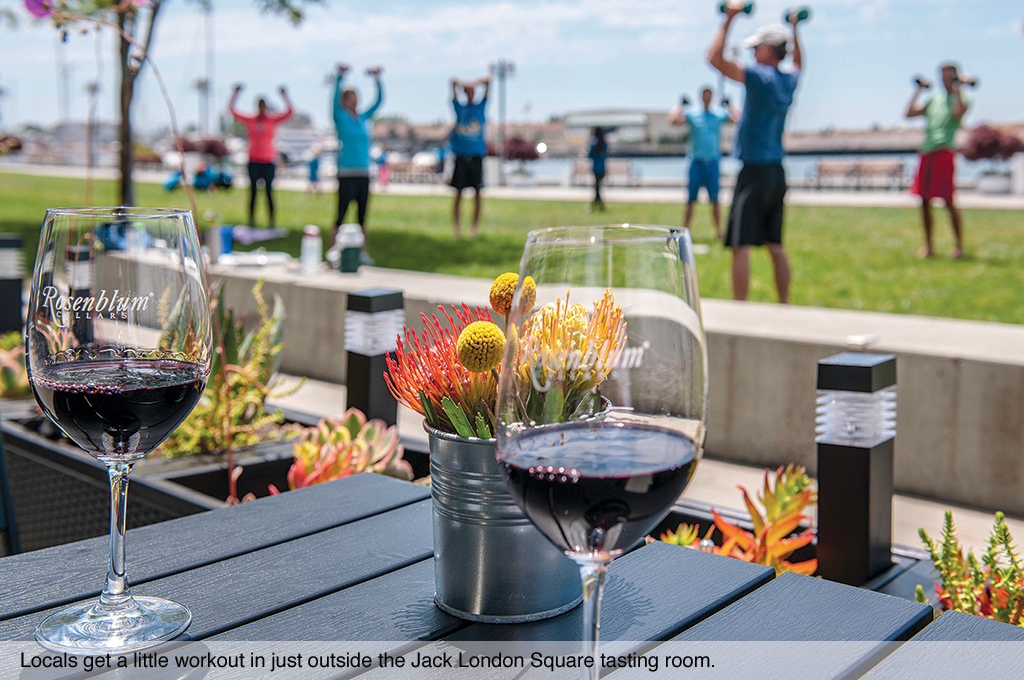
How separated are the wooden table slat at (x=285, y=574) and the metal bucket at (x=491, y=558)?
0.14 metres

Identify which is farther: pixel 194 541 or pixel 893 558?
pixel 893 558

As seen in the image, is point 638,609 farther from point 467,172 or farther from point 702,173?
point 467,172

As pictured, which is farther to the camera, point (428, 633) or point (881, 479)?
point (881, 479)

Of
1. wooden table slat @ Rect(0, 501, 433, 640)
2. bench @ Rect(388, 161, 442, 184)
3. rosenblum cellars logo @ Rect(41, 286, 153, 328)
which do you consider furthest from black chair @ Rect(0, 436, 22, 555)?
bench @ Rect(388, 161, 442, 184)

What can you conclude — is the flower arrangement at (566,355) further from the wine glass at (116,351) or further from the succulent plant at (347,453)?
the succulent plant at (347,453)

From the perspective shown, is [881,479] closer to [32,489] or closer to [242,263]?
[32,489]

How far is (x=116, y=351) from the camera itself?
87 cm

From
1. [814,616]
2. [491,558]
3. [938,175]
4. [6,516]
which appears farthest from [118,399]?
[938,175]

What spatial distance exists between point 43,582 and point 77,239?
0.36m

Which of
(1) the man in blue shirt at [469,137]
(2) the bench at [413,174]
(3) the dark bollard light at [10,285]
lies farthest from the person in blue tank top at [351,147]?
(2) the bench at [413,174]

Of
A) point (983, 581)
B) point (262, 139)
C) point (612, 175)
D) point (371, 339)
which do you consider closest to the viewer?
point (983, 581)

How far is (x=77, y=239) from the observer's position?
2.86 feet

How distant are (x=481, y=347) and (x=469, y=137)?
10.1 metres

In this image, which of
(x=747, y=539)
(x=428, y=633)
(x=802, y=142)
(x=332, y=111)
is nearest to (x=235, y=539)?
(x=428, y=633)
